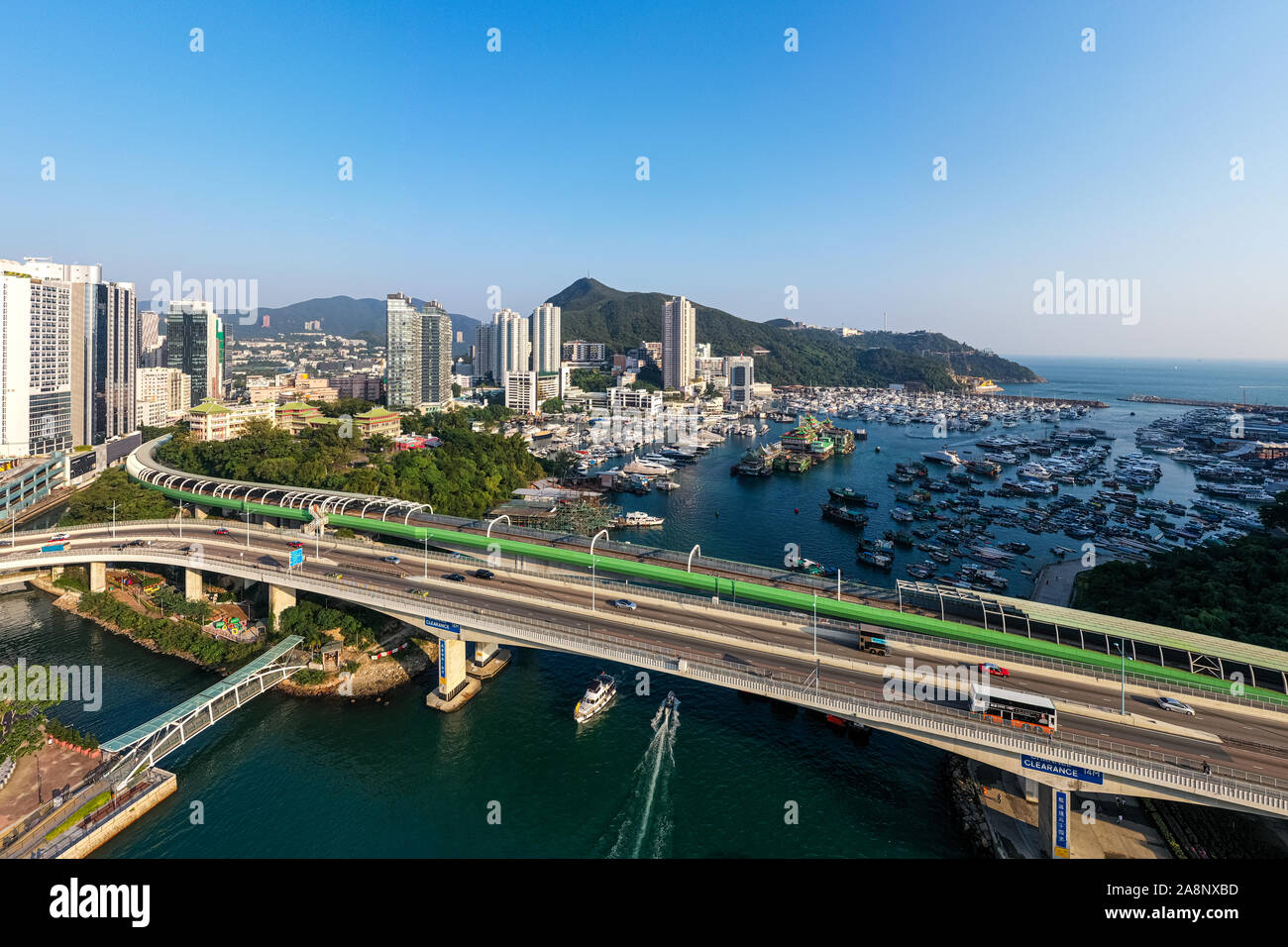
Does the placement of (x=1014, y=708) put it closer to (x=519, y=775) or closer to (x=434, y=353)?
(x=519, y=775)

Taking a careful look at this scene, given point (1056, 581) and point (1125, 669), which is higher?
point (1125, 669)

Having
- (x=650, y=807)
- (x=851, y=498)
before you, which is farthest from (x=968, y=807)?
(x=851, y=498)

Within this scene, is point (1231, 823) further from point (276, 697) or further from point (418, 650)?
point (276, 697)

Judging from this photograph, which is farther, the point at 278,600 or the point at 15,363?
the point at 15,363

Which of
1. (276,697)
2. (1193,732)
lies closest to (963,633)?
(1193,732)

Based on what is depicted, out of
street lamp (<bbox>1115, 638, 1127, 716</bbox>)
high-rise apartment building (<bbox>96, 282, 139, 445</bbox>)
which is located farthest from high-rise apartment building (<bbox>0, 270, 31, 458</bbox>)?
street lamp (<bbox>1115, 638, 1127, 716</bbox>)

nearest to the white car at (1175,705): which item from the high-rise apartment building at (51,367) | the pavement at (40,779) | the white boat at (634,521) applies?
the pavement at (40,779)

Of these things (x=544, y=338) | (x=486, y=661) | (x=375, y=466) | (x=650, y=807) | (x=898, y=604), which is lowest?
(x=650, y=807)

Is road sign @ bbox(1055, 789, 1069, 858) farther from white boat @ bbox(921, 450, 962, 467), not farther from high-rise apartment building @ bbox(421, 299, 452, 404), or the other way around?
high-rise apartment building @ bbox(421, 299, 452, 404)
